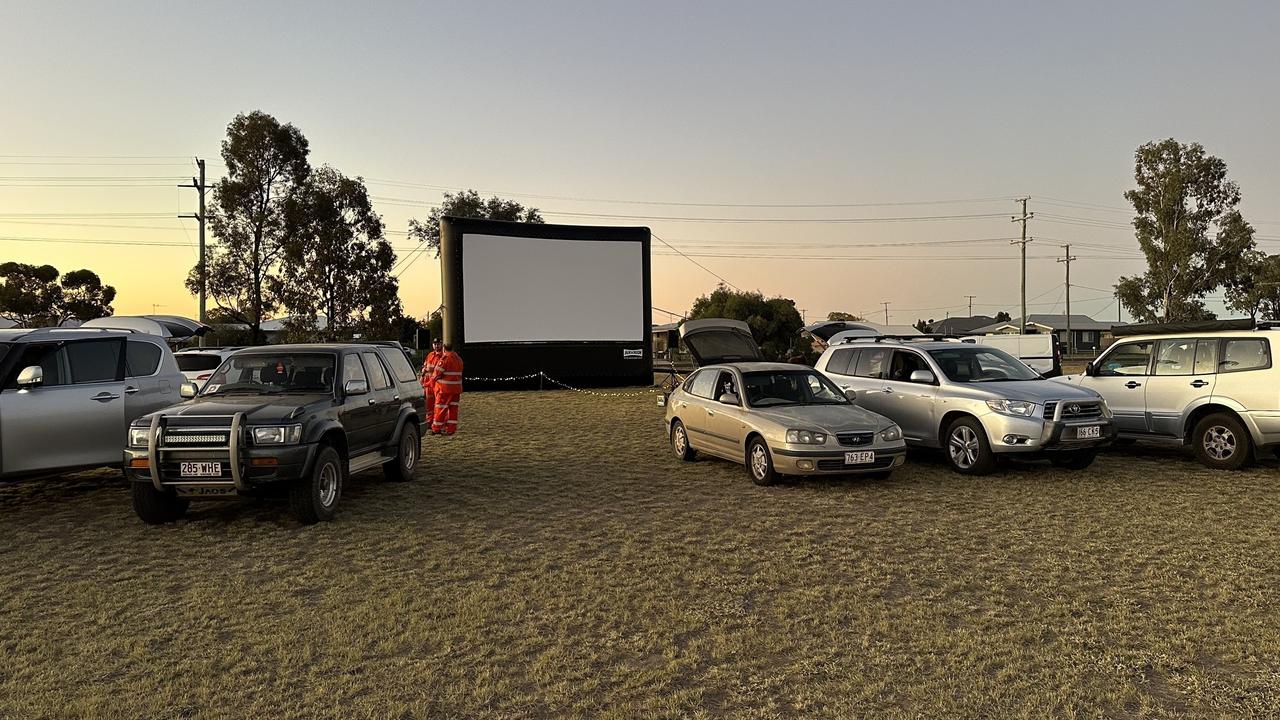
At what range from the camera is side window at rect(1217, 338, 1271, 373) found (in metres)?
9.20

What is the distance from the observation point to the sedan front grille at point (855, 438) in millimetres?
8578

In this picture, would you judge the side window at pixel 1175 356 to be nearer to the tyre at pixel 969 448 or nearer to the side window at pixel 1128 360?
the side window at pixel 1128 360

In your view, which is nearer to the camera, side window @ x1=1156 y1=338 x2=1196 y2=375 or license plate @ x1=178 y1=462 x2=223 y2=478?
license plate @ x1=178 y1=462 x2=223 y2=478

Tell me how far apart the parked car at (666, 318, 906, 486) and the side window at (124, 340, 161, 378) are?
630 centimetres

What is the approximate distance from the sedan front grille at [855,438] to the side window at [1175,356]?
14.8ft

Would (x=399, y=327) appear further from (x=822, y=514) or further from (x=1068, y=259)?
(x=1068, y=259)

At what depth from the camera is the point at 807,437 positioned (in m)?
8.55

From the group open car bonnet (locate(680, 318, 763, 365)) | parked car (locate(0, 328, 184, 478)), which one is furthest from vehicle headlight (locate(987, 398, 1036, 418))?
open car bonnet (locate(680, 318, 763, 365))

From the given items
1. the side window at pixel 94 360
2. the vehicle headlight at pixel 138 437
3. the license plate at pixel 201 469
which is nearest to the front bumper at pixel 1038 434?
the license plate at pixel 201 469

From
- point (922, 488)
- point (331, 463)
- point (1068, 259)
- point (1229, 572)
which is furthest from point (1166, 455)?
point (1068, 259)

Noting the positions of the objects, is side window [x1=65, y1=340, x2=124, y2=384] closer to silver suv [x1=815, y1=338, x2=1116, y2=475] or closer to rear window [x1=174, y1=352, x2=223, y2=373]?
rear window [x1=174, y1=352, x2=223, y2=373]

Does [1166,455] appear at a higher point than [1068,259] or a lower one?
lower

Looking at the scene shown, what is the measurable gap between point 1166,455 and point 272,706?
11.7 m

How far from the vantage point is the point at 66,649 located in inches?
169
